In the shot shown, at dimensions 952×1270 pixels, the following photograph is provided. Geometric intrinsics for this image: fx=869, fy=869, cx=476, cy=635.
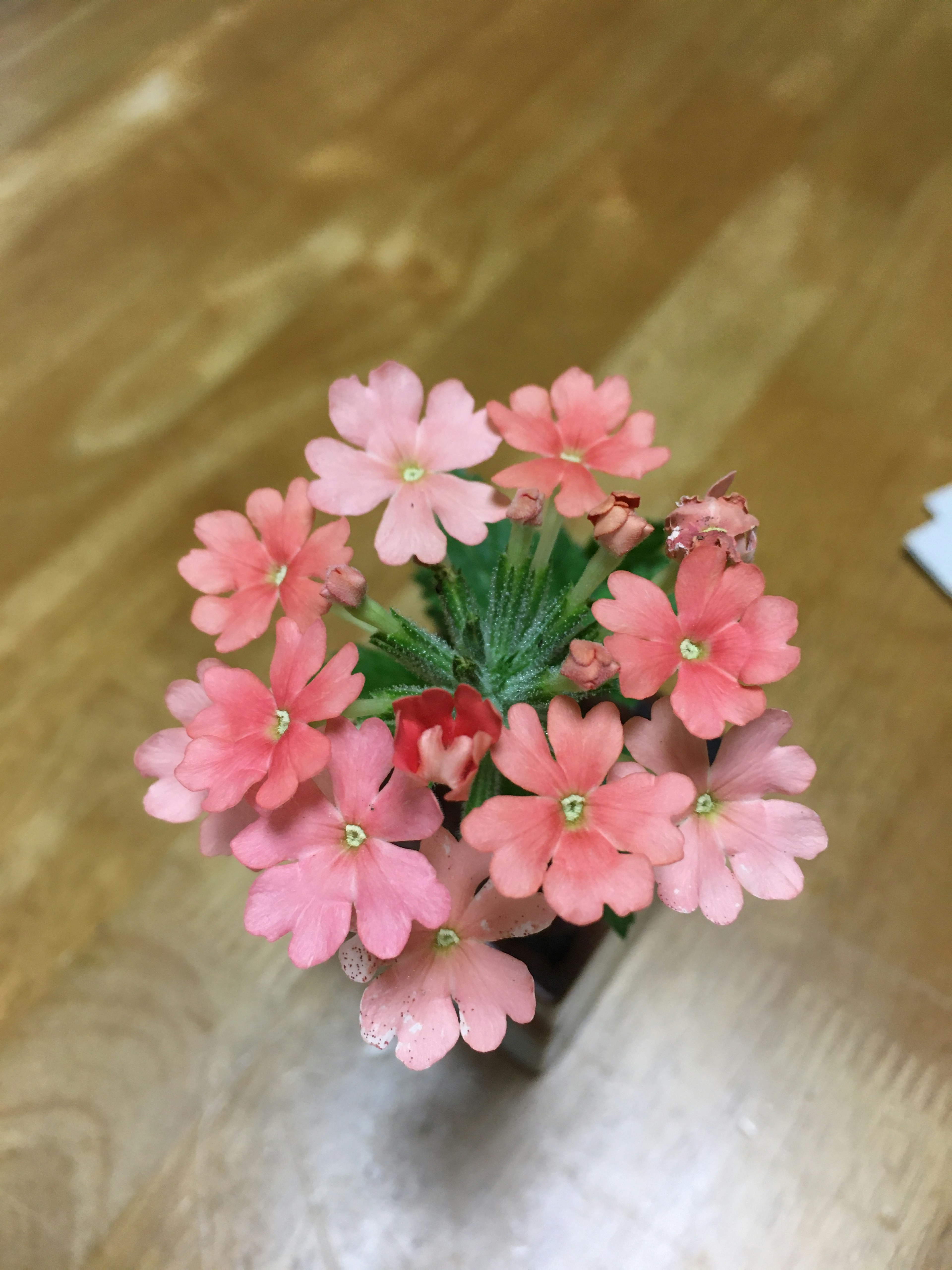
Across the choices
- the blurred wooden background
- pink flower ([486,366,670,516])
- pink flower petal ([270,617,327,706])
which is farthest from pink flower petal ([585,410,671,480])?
the blurred wooden background

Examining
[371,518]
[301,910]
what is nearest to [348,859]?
[301,910]

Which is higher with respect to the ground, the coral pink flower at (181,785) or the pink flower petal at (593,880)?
the pink flower petal at (593,880)

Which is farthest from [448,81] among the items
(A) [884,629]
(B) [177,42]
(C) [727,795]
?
(C) [727,795]

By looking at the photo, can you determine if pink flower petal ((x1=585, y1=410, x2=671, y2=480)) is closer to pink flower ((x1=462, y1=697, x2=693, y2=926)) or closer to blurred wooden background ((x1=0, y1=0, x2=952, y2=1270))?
pink flower ((x1=462, y1=697, x2=693, y2=926))

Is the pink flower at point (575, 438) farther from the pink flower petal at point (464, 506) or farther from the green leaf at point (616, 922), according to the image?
the green leaf at point (616, 922)

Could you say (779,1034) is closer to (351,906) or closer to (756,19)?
(351,906)

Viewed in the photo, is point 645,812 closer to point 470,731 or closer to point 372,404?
point 470,731

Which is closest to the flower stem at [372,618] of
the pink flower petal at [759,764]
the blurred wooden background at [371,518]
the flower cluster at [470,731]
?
the flower cluster at [470,731]
